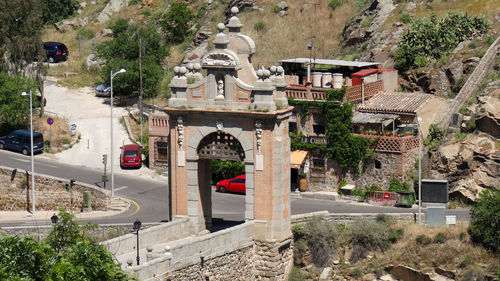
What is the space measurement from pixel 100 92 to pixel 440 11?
25.9 meters

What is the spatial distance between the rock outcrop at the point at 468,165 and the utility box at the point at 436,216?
8812mm

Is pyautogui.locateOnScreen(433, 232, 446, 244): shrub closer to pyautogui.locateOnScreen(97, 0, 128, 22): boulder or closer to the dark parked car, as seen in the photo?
the dark parked car

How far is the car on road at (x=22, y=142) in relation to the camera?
78.0 m

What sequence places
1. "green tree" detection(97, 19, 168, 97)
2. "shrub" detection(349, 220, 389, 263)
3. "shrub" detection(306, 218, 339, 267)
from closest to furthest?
"shrub" detection(306, 218, 339, 267) → "shrub" detection(349, 220, 389, 263) → "green tree" detection(97, 19, 168, 97)

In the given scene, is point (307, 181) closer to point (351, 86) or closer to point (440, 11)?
point (351, 86)

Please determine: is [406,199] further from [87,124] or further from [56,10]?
[56,10]

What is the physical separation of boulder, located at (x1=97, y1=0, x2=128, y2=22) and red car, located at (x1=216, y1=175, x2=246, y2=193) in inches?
1847

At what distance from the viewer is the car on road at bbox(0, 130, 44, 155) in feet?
256

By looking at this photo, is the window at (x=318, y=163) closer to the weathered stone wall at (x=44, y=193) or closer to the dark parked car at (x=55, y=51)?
the weathered stone wall at (x=44, y=193)

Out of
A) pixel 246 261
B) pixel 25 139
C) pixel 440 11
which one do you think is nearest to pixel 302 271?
pixel 246 261

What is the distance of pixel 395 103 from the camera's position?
72.8 m

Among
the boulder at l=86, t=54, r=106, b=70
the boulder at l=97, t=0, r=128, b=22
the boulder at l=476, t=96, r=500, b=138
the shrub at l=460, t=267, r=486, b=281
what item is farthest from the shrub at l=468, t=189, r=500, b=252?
the boulder at l=97, t=0, r=128, b=22

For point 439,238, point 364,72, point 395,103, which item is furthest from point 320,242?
point 364,72

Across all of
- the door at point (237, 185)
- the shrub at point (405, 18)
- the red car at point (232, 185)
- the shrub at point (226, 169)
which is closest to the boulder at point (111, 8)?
the shrub at point (405, 18)
